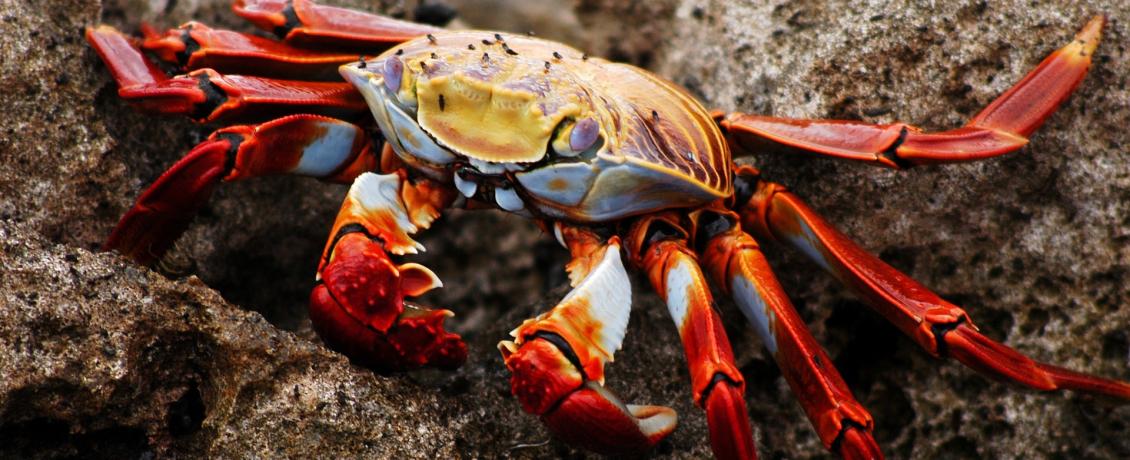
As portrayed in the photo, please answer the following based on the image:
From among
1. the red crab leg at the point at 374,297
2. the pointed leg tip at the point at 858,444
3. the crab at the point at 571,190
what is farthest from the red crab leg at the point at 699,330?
the red crab leg at the point at 374,297

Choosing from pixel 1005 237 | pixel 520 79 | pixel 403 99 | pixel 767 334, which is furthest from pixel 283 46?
pixel 1005 237

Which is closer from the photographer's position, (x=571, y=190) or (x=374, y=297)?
(x=374, y=297)

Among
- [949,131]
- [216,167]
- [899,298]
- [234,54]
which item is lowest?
[899,298]

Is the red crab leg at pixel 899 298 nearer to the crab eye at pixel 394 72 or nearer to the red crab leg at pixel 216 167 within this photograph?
the crab eye at pixel 394 72

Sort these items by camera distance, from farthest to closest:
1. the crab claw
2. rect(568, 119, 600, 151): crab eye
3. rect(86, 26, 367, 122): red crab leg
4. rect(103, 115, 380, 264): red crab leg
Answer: rect(86, 26, 367, 122): red crab leg
rect(103, 115, 380, 264): red crab leg
rect(568, 119, 600, 151): crab eye
the crab claw

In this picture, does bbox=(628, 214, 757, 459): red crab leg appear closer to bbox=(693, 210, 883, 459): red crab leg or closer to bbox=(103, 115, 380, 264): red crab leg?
bbox=(693, 210, 883, 459): red crab leg

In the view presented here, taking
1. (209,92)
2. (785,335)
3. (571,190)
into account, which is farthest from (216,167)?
(785,335)

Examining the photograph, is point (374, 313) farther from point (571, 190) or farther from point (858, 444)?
point (858, 444)

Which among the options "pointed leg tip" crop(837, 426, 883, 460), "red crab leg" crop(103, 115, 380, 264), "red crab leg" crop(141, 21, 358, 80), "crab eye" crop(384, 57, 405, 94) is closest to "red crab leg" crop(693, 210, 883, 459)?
"pointed leg tip" crop(837, 426, 883, 460)
